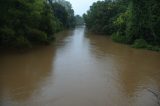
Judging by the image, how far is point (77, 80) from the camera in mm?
15844

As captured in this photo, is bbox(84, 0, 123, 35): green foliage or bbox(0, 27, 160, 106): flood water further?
bbox(84, 0, 123, 35): green foliage

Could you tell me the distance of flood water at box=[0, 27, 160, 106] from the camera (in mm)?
12516

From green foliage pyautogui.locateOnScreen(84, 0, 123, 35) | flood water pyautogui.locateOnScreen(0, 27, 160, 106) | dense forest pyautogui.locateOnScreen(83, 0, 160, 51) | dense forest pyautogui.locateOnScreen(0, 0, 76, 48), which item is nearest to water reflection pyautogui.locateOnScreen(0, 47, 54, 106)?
flood water pyautogui.locateOnScreen(0, 27, 160, 106)

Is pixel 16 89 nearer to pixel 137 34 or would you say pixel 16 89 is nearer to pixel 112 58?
pixel 112 58

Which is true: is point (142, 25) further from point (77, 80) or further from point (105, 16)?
point (105, 16)

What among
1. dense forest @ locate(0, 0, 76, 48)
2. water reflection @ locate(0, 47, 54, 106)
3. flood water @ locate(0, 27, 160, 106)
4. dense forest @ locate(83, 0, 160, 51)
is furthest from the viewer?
dense forest @ locate(83, 0, 160, 51)

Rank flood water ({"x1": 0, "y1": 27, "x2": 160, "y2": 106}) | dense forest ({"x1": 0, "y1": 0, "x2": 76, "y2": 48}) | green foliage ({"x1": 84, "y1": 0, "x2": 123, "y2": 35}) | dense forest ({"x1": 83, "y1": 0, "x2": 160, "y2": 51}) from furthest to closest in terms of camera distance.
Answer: green foliage ({"x1": 84, "y1": 0, "x2": 123, "y2": 35}) < dense forest ({"x1": 83, "y1": 0, "x2": 160, "y2": 51}) < dense forest ({"x1": 0, "y1": 0, "x2": 76, "y2": 48}) < flood water ({"x1": 0, "y1": 27, "x2": 160, "y2": 106})

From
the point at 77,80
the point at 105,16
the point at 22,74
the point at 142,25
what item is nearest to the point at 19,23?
the point at 22,74

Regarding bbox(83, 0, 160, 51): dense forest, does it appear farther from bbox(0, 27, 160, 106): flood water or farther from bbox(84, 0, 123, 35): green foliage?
bbox(84, 0, 123, 35): green foliage

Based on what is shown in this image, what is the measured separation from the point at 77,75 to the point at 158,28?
16.7 metres

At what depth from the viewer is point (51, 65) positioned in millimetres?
19516

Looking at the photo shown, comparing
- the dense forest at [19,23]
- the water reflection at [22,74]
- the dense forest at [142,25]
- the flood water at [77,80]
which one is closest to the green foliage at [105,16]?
the dense forest at [142,25]

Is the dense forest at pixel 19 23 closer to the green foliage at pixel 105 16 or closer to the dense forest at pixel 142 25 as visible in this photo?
the dense forest at pixel 142 25

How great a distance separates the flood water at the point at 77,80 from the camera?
41.1 ft
